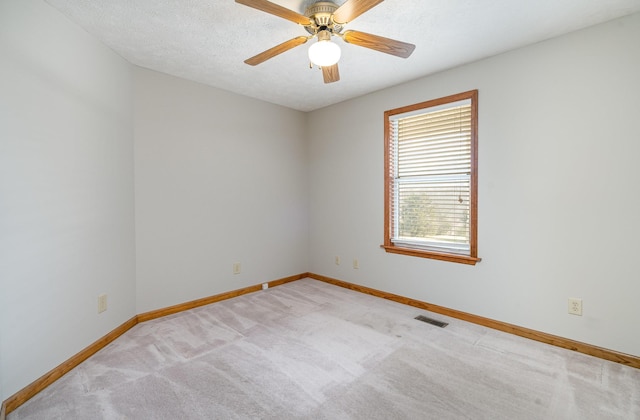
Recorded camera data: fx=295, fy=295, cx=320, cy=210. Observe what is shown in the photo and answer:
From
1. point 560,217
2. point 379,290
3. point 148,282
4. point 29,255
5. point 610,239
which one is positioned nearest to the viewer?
point 29,255

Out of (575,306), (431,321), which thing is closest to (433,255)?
(431,321)

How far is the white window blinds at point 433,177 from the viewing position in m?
2.90

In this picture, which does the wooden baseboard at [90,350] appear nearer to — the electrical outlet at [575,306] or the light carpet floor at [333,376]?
the light carpet floor at [333,376]

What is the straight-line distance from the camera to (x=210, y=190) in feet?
11.0

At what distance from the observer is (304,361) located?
2152mm

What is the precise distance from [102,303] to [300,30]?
264 cm

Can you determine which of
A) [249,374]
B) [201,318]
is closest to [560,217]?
[249,374]

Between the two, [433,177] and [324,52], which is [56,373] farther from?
[433,177]

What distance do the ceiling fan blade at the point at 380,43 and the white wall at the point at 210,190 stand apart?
202 cm

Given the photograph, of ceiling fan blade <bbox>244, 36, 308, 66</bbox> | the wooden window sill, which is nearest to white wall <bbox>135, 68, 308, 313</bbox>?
ceiling fan blade <bbox>244, 36, 308, 66</bbox>

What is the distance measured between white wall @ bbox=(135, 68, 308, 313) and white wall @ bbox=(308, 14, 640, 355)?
1779 mm

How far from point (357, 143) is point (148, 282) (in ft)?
9.20

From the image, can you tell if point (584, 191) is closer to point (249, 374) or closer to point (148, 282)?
point (249, 374)

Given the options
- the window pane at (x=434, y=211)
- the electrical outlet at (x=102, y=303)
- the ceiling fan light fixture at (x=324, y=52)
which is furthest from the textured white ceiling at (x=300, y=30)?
the electrical outlet at (x=102, y=303)
